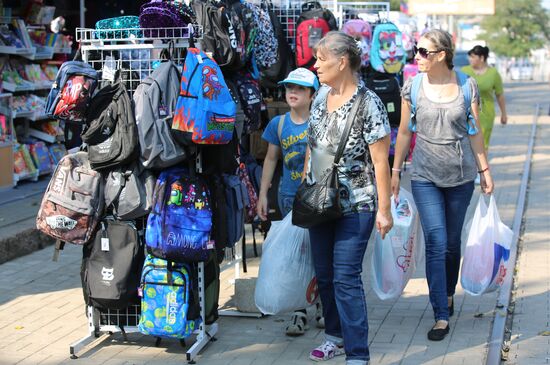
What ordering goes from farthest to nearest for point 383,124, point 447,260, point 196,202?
point 447,260, point 196,202, point 383,124

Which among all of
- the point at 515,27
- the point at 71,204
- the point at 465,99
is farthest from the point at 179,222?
the point at 515,27

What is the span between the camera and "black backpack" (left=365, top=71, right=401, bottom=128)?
36.6ft

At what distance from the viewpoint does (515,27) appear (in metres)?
75.4

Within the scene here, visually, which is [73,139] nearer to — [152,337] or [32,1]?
[152,337]

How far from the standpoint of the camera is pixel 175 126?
568 cm

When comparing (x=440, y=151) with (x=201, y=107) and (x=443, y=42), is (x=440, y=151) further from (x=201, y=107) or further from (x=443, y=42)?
(x=201, y=107)

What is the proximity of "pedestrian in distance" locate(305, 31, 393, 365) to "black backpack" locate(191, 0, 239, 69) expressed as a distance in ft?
5.18

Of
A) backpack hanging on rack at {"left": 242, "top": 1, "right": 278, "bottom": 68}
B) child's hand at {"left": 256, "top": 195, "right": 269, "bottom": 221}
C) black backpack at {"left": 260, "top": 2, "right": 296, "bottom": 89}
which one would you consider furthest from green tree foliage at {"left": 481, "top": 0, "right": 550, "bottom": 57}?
child's hand at {"left": 256, "top": 195, "right": 269, "bottom": 221}

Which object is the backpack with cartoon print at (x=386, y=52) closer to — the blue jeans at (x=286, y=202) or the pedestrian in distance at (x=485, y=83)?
the pedestrian in distance at (x=485, y=83)

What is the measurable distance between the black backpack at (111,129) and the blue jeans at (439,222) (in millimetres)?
1976

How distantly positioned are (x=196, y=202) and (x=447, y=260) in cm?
199

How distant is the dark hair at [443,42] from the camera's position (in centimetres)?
642

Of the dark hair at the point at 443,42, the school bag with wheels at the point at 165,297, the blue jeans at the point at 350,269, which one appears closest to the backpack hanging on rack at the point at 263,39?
the dark hair at the point at 443,42

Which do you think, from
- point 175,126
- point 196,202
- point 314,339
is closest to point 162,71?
point 175,126
